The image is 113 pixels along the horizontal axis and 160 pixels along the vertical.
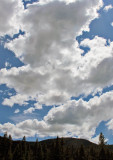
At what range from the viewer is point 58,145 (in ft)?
197

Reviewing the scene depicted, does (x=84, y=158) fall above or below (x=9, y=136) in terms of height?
below

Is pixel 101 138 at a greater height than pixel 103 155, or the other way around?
pixel 101 138

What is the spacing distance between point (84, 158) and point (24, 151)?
3754cm

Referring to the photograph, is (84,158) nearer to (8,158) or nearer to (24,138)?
(8,158)

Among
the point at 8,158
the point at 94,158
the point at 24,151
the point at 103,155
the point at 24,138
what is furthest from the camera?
the point at 24,138

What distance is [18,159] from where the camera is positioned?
78.4 meters

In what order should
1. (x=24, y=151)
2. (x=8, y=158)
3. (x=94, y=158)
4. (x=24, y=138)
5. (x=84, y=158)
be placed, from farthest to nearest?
1. (x=24, y=138)
2. (x=24, y=151)
3. (x=94, y=158)
4. (x=8, y=158)
5. (x=84, y=158)

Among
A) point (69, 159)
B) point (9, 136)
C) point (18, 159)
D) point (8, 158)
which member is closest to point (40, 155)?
point (18, 159)

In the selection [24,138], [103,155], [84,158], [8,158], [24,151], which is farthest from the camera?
[24,138]

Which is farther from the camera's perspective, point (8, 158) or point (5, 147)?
point (5, 147)

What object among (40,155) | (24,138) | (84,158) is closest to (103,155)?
(84,158)

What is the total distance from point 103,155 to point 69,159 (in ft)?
37.2

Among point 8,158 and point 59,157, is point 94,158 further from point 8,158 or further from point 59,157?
point 8,158

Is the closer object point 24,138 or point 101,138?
point 101,138
